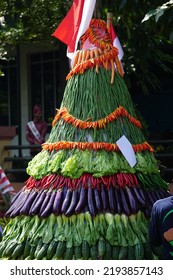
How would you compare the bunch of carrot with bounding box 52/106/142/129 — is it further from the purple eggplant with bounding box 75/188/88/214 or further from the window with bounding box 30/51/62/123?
the window with bounding box 30/51/62/123

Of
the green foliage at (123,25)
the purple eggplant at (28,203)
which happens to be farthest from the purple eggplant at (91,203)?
the green foliage at (123,25)

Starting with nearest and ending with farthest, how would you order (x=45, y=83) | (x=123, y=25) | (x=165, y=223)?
1. (x=165, y=223)
2. (x=123, y=25)
3. (x=45, y=83)

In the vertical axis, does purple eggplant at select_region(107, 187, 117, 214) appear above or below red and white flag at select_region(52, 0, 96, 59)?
below

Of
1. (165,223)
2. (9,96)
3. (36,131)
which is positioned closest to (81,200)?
(165,223)

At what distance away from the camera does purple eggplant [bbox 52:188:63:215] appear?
16.0ft

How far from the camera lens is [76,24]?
5.50m

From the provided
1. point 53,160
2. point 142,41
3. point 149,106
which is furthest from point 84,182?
point 149,106

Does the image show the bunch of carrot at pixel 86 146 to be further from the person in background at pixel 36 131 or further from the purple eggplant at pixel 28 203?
the person in background at pixel 36 131

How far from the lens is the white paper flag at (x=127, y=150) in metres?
4.95

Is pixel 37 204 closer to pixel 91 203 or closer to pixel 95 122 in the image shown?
pixel 91 203

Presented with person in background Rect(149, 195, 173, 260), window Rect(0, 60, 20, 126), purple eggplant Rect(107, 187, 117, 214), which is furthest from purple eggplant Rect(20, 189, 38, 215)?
window Rect(0, 60, 20, 126)

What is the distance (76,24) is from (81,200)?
5.10ft
